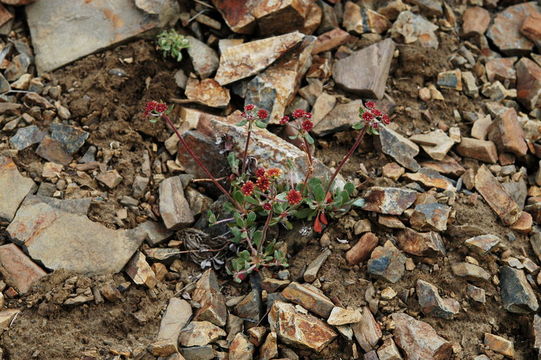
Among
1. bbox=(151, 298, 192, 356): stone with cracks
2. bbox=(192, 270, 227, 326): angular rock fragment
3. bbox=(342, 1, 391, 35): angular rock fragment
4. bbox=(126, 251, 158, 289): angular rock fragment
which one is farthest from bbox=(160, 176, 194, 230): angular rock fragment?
bbox=(342, 1, 391, 35): angular rock fragment

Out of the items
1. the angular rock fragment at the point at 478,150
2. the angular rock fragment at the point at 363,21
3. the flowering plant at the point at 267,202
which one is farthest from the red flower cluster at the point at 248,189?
the angular rock fragment at the point at 363,21

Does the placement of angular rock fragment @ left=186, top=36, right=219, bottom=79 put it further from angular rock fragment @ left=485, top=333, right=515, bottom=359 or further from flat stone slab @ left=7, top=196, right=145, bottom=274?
angular rock fragment @ left=485, top=333, right=515, bottom=359

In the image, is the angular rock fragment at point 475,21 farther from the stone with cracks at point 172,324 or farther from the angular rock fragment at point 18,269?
the angular rock fragment at point 18,269

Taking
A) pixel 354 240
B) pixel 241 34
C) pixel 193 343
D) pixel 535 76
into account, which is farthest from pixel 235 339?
pixel 535 76

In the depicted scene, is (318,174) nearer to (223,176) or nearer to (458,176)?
(223,176)

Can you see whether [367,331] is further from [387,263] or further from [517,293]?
[517,293]

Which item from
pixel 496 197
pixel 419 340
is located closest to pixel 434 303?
pixel 419 340
